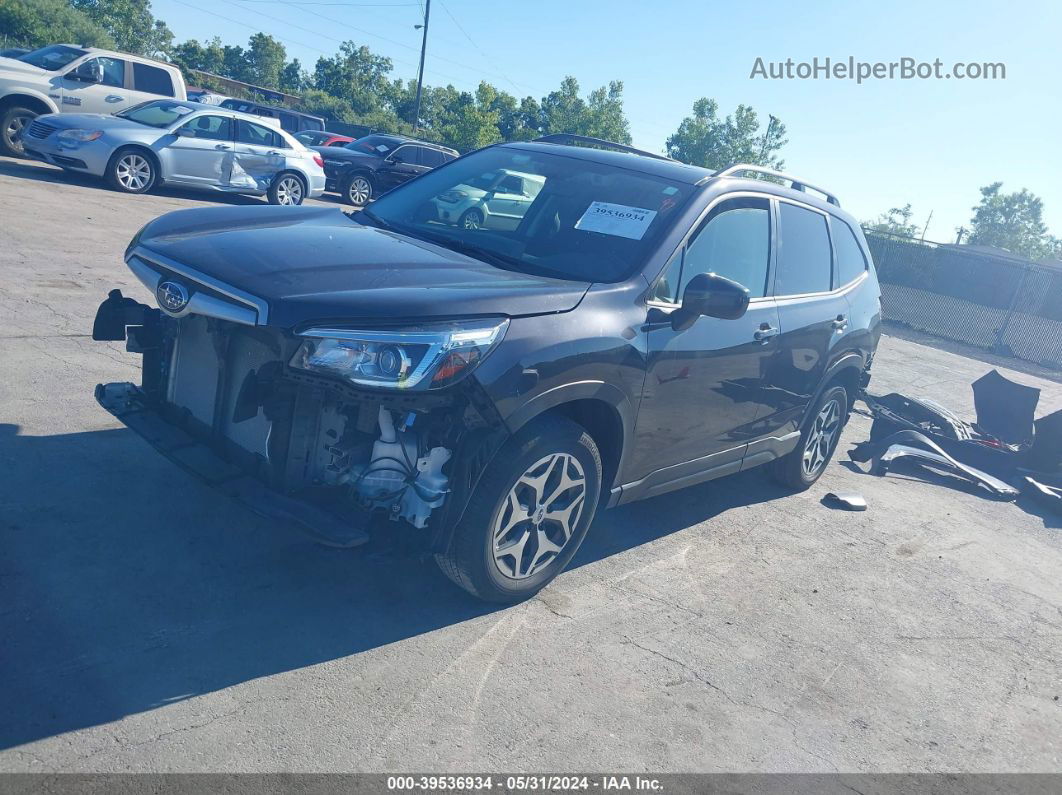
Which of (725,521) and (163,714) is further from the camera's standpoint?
(725,521)

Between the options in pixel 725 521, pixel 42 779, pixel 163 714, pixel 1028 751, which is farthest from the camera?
pixel 725 521

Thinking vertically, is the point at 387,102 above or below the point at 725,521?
above

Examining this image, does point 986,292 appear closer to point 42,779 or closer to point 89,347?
point 89,347

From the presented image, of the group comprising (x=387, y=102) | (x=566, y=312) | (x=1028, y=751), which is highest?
(x=387, y=102)

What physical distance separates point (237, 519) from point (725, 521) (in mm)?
2972

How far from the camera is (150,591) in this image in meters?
3.50

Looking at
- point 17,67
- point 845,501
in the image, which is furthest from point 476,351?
point 17,67

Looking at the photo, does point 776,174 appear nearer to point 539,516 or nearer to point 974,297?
point 539,516

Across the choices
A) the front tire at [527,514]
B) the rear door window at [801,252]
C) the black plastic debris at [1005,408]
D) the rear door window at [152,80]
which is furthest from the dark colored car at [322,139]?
the front tire at [527,514]

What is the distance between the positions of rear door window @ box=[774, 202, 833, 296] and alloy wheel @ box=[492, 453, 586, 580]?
206cm

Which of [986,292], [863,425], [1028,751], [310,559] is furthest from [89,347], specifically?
[986,292]

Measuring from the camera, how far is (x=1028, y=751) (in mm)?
3682

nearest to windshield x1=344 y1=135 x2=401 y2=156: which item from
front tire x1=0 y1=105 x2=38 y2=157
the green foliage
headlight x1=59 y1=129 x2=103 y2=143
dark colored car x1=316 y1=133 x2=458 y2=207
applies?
dark colored car x1=316 y1=133 x2=458 y2=207

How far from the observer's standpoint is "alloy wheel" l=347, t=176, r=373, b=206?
816 inches
